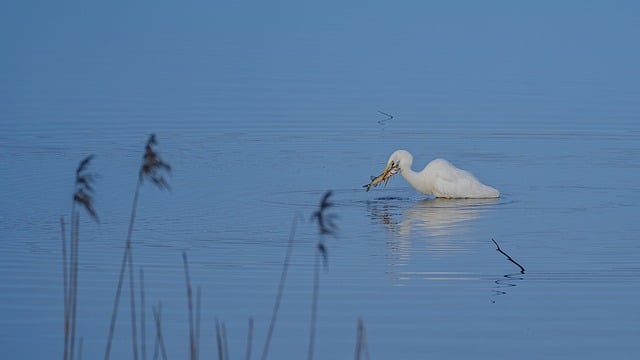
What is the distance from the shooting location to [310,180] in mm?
16500

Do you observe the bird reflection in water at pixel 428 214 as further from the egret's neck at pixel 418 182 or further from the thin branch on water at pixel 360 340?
the thin branch on water at pixel 360 340

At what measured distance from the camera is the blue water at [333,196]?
33.3 ft

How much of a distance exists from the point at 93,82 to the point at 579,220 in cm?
1378

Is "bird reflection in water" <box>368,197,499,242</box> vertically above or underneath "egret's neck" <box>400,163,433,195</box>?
underneath

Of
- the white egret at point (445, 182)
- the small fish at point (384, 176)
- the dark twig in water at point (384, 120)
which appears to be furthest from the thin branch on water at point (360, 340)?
the dark twig in water at point (384, 120)

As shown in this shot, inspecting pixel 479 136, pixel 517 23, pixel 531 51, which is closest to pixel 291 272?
pixel 479 136

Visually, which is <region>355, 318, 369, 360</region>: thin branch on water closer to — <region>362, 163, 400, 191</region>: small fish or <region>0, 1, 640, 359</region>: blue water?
<region>0, 1, 640, 359</region>: blue water

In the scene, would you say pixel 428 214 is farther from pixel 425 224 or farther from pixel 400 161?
pixel 400 161

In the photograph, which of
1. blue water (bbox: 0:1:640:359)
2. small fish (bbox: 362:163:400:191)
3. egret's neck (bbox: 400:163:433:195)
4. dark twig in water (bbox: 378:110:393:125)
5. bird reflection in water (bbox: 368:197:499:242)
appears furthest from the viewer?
dark twig in water (bbox: 378:110:393:125)

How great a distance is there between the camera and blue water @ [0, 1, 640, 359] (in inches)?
399

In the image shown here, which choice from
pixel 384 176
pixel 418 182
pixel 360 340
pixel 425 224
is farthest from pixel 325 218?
pixel 384 176

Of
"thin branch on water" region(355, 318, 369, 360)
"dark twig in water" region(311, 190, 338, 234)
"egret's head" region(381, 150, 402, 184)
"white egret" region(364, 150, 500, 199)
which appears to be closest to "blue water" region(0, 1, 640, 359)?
"white egret" region(364, 150, 500, 199)

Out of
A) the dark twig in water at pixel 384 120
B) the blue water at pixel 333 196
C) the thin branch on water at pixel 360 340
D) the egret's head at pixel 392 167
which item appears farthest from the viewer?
the dark twig in water at pixel 384 120

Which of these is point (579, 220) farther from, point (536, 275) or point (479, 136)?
point (479, 136)
